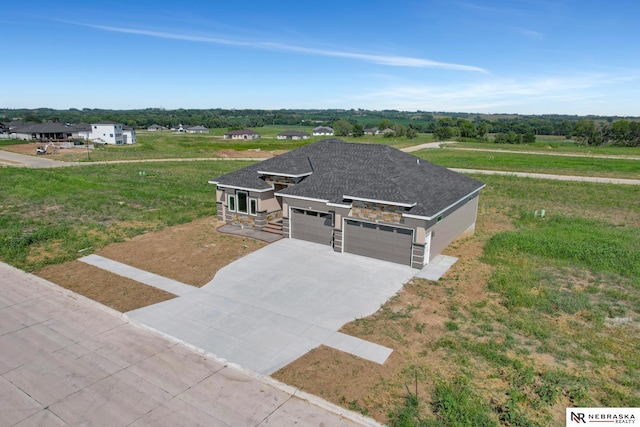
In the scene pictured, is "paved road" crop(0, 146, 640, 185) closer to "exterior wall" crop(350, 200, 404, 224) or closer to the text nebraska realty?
"exterior wall" crop(350, 200, 404, 224)

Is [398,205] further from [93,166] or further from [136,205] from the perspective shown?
[93,166]

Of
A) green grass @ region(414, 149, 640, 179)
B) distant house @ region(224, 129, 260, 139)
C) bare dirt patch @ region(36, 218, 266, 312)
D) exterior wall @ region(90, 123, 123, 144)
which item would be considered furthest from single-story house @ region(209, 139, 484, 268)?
distant house @ region(224, 129, 260, 139)

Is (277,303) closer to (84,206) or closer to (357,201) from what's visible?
(357,201)

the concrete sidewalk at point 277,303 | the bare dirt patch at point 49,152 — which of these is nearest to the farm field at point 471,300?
the concrete sidewalk at point 277,303

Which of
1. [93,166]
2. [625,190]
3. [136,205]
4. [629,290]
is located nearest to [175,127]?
[93,166]

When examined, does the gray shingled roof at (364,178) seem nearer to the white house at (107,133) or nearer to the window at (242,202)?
the window at (242,202)

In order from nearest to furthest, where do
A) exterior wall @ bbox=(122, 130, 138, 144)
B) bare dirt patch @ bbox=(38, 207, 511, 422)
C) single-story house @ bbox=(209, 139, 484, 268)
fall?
bare dirt patch @ bbox=(38, 207, 511, 422) → single-story house @ bbox=(209, 139, 484, 268) → exterior wall @ bbox=(122, 130, 138, 144)
